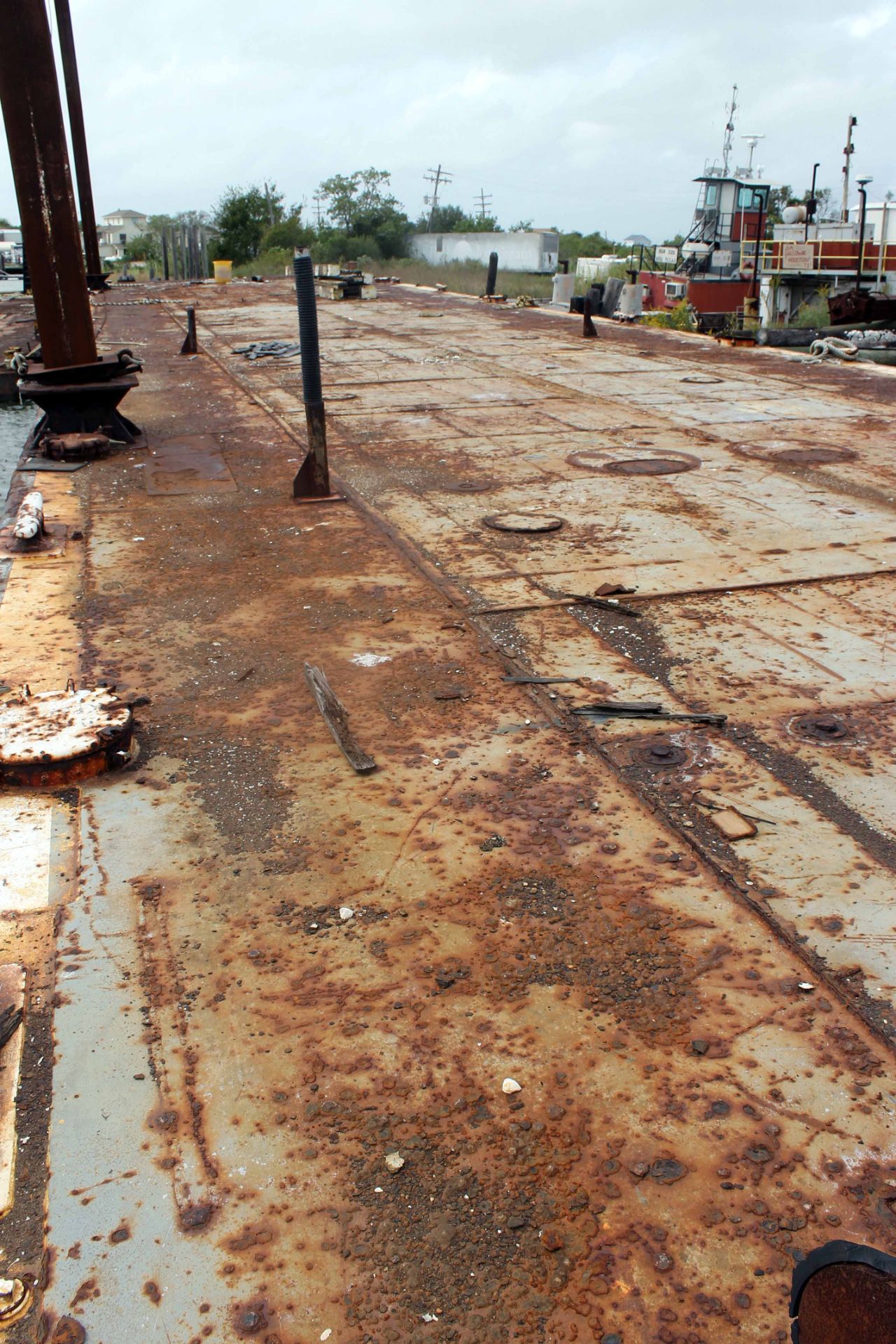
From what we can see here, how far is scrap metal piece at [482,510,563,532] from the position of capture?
18.9 ft

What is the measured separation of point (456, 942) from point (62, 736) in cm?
151

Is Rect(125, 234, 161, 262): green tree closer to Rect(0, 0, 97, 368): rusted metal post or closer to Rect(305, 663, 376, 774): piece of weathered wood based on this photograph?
Rect(0, 0, 97, 368): rusted metal post

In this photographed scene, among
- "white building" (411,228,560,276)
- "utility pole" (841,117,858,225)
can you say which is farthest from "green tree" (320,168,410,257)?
"utility pole" (841,117,858,225)

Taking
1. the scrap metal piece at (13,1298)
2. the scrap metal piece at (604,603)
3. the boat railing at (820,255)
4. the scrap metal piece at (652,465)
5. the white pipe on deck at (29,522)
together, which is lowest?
the scrap metal piece at (13,1298)

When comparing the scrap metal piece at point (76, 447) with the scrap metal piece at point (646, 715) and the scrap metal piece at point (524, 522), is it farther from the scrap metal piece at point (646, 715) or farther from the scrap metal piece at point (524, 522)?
the scrap metal piece at point (646, 715)

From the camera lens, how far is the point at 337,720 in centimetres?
355

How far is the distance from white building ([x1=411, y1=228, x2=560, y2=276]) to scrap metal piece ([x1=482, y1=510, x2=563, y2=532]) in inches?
1640

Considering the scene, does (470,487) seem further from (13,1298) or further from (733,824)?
(13,1298)

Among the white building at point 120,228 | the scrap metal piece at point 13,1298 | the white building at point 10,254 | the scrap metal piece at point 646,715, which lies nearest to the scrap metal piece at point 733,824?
the scrap metal piece at point 646,715

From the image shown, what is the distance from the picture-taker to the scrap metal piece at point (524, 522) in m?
5.76

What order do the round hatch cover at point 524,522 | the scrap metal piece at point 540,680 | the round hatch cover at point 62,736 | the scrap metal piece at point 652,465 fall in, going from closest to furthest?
the round hatch cover at point 62,736
the scrap metal piece at point 540,680
the round hatch cover at point 524,522
the scrap metal piece at point 652,465

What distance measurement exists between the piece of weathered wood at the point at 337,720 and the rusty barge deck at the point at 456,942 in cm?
4

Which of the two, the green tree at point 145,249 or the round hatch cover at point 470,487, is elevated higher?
the green tree at point 145,249

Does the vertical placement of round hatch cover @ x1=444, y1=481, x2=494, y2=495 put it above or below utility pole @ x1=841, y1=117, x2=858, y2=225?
below
